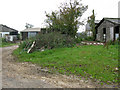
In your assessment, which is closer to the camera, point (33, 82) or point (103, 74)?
point (33, 82)

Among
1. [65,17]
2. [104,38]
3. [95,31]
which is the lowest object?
[104,38]

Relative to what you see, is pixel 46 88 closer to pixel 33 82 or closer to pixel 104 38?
pixel 33 82

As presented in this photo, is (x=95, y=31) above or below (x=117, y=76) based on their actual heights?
above

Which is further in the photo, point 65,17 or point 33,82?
point 65,17

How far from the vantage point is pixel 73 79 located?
4.79 metres

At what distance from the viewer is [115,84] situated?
4258mm

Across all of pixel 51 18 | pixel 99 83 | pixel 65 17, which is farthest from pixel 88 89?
pixel 51 18

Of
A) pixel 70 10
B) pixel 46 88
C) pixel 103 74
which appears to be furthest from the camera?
pixel 70 10

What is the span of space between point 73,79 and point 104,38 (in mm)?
16532

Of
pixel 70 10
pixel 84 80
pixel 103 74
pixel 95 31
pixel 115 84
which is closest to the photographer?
pixel 115 84

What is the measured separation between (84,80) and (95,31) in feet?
68.5

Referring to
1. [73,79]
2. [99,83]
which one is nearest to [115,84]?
[99,83]

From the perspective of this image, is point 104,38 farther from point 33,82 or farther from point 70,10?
point 33,82

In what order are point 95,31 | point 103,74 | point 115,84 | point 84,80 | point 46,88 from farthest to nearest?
point 95,31 → point 103,74 → point 84,80 → point 115,84 → point 46,88
